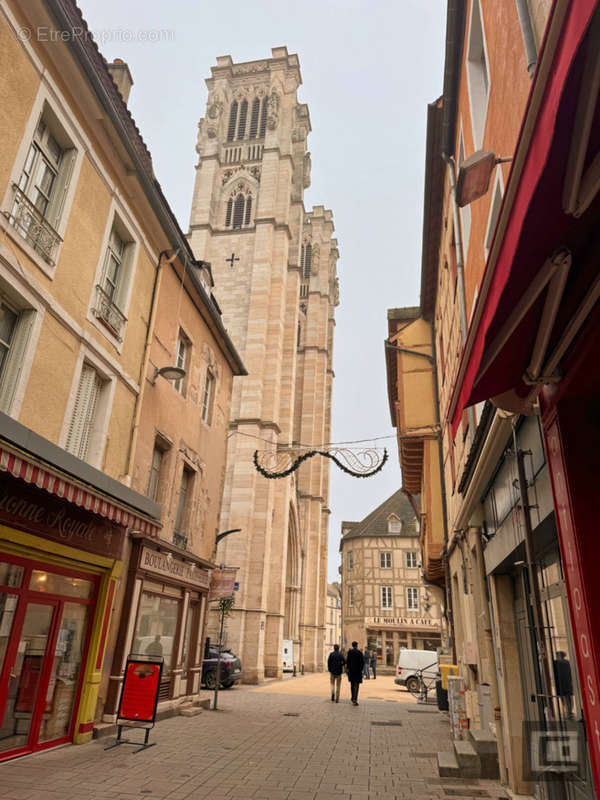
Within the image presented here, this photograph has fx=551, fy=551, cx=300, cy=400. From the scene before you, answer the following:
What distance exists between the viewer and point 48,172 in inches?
330

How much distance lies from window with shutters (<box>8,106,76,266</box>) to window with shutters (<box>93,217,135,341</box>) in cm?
145

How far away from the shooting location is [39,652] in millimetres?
7891

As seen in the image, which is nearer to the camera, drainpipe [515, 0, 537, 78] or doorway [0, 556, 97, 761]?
drainpipe [515, 0, 537, 78]

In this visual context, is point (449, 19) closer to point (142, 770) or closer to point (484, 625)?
point (484, 625)

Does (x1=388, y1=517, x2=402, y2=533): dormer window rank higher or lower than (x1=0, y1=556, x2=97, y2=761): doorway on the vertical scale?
higher

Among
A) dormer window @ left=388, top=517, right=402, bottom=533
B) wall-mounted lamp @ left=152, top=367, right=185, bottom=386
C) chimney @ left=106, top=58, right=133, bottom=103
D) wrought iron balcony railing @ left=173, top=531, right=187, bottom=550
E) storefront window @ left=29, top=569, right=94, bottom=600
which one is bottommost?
storefront window @ left=29, top=569, right=94, bottom=600

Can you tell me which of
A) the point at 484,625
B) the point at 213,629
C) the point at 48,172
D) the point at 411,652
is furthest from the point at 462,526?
the point at 213,629

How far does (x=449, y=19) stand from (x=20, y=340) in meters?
7.46

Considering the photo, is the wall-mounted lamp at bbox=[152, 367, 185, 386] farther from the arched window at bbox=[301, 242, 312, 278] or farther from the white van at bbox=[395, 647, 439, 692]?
the arched window at bbox=[301, 242, 312, 278]

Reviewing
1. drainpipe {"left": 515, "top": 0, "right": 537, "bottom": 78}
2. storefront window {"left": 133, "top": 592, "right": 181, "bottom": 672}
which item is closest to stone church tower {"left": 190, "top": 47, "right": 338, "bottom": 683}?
storefront window {"left": 133, "top": 592, "right": 181, "bottom": 672}

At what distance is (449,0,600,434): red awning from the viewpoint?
71.4 inches

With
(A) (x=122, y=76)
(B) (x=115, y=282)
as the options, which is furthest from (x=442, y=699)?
(A) (x=122, y=76)

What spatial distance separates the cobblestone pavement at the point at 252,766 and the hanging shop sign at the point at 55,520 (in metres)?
2.85

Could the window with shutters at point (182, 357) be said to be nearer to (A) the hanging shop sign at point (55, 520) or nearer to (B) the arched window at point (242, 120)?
(A) the hanging shop sign at point (55, 520)
